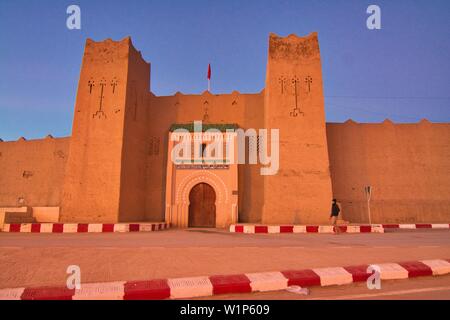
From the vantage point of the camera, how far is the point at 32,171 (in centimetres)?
1612

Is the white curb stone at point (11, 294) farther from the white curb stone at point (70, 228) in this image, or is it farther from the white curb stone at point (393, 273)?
the white curb stone at point (70, 228)

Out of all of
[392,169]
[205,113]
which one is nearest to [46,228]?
[205,113]

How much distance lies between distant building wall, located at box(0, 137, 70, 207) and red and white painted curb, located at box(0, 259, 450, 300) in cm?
1406

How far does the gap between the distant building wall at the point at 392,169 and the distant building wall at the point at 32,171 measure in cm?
1286

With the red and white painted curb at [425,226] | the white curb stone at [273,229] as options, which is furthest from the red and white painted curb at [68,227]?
the red and white painted curb at [425,226]

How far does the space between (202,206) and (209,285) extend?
1040 centimetres

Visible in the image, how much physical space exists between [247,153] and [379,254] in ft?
30.3

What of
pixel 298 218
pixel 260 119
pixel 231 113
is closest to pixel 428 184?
pixel 298 218

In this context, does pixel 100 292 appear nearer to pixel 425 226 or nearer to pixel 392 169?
pixel 425 226

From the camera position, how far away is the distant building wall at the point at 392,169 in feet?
45.0

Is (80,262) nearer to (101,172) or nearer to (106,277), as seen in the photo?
(106,277)

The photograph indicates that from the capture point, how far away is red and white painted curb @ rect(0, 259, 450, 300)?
8.95ft

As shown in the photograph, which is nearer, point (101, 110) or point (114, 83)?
point (101, 110)

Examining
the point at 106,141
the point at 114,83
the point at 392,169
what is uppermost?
the point at 114,83
